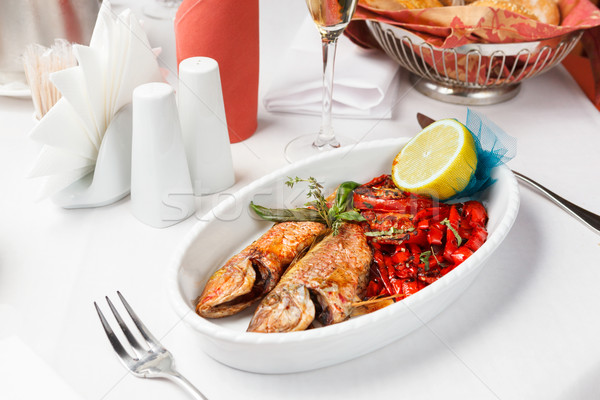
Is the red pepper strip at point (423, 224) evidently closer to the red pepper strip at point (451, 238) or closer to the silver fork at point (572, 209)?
the red pepper strip at point (451, 238)

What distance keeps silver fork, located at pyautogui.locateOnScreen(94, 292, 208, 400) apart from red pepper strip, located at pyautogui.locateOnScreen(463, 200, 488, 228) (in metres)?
0.56

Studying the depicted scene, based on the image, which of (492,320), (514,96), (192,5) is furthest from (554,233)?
(192,5)

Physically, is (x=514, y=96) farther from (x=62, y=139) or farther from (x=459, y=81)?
(x=62, y=139)

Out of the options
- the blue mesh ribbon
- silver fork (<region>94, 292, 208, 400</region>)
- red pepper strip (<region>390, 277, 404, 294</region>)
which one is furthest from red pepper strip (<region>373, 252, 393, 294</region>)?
silver fork (<region>94, 292, 208, 400</region>)

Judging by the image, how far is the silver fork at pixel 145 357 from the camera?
797 mm

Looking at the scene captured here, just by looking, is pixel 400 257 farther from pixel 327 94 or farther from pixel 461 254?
pixel 327 94

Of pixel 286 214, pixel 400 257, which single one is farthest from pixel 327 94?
pixel 400 257

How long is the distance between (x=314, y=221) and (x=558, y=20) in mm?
895

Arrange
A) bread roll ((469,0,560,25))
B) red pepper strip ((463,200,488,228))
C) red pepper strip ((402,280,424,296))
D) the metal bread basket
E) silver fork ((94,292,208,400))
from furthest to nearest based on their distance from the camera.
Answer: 1. bread roll ((469,0,560,25))
2. the metal bread basket
3. red pepper strip ((463,200,488,228))
4. red pepper strip ((402,280,424,296))
5. silver fork ((94,292,208,400))

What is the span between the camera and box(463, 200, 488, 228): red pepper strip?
3.33 ft

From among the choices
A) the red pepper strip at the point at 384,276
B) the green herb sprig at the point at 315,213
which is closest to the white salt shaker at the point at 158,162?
the green herb sprig at the point at 315,213

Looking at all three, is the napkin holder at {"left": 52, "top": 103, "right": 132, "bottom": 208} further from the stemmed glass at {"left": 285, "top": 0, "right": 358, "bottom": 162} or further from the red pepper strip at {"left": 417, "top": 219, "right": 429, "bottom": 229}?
the red pepper strip at {"left": 417, "top": 219, "right": 429, "bottom": 229}

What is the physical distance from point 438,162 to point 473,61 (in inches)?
16.5

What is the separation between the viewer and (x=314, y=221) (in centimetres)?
105
